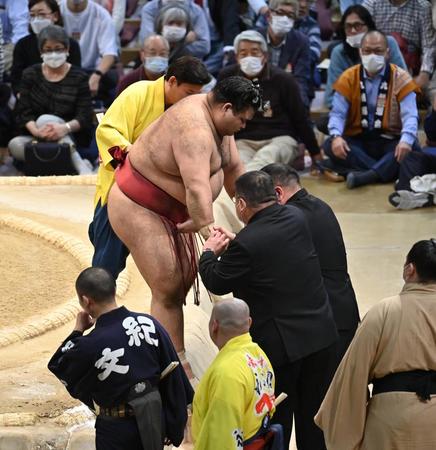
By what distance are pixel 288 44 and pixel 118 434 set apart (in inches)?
174

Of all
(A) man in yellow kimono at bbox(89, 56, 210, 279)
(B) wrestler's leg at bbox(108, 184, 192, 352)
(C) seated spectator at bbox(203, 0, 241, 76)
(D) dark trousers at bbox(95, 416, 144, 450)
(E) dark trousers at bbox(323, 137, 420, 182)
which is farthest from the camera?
(C) seated spectator at bbox(203, 0, 241, 76)

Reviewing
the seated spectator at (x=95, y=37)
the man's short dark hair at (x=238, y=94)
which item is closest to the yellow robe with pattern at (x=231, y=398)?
the man's short dark hair at (x=238, y=94)

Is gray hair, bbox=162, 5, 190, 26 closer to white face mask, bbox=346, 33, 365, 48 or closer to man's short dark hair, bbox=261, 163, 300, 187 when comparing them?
white face mask, bbox=346, 33, 365, 48

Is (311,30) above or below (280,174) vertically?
below

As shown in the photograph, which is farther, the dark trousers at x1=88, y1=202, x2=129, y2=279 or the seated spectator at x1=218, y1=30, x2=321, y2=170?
the seated spectator at x1=218, y1=30, x2=321, y2=170

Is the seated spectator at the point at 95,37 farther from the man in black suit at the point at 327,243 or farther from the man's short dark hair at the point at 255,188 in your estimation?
the man's short dark hair at the point at 255,188

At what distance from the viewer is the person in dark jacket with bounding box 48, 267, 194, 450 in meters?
3.03

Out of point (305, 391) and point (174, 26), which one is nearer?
point (305, 391)

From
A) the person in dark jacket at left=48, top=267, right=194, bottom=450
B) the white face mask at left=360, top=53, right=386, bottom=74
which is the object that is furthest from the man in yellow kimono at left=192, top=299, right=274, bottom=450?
the white face mask at left=360, top=53, right=386, bottom=74

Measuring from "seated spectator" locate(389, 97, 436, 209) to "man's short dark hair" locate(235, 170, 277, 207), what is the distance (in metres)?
3.06

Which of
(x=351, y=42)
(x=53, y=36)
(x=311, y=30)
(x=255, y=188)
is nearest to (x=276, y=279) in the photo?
(x=255, y=188)

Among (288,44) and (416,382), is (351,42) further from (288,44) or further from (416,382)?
(416,382)

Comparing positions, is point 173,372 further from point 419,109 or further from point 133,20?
point 133,20

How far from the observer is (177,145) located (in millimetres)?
3713
